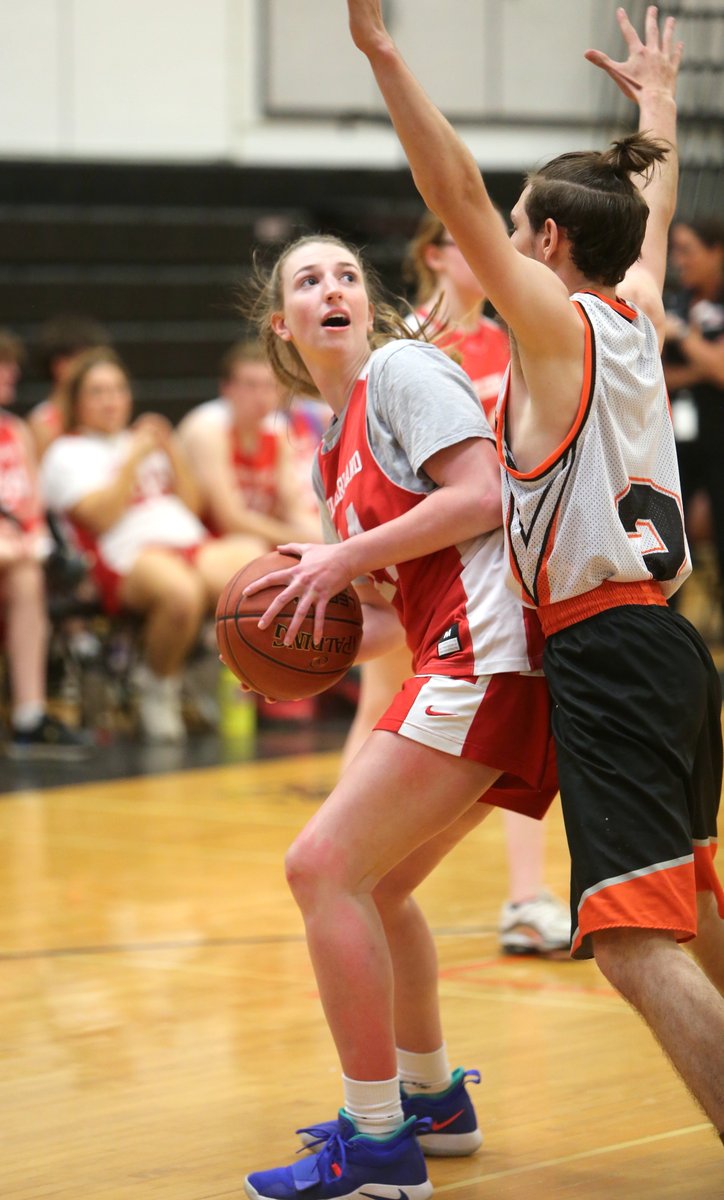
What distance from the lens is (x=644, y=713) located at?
98.5 inches

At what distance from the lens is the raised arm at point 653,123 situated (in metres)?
2.95

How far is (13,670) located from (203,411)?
1590 mm

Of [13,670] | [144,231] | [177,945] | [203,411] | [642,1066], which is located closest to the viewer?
[642,1066]

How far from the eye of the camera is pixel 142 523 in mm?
8094

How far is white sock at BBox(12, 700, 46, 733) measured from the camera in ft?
25.3

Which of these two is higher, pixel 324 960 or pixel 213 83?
pixel 213 83

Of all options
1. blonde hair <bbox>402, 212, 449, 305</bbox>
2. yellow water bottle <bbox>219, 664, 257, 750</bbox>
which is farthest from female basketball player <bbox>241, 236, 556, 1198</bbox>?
yellow water bottle <bbox>219, 664, 257, 750</bbox>

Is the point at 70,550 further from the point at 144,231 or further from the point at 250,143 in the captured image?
the point at 250,143

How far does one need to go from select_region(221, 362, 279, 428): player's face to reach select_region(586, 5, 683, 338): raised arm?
16.4ft

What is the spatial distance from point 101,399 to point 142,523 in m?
0.62

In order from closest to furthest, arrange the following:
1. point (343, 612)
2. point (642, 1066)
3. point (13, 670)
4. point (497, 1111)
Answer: point (343, 612), point (497, 1111), point (642, 1066), point (13, 670)

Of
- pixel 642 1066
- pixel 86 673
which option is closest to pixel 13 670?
pixel 86 673

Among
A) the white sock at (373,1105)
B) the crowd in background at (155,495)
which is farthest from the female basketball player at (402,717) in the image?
the crowd in background at (155,495)

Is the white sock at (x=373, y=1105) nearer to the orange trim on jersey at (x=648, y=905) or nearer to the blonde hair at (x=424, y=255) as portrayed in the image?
the orange trim on jersey at (x=648, y=905)
